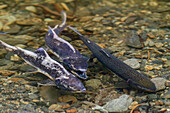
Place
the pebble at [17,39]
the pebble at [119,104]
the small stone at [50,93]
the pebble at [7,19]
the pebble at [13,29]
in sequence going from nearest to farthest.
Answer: the pebble at [119,104] < the small stone at [50,93] < the pebble at [17,39] < the pebble at [13,29] < the pebble at [7,19]

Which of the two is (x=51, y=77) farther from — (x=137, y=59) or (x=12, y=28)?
(x=12, y=28)

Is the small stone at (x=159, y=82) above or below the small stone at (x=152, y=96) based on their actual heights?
above

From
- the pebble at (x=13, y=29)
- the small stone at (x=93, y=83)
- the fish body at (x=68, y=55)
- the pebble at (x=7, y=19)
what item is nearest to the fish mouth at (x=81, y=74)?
the fish body at (x=68, y=55)

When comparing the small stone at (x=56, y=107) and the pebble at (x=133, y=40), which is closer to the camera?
the small stone at (x=56, y=107)

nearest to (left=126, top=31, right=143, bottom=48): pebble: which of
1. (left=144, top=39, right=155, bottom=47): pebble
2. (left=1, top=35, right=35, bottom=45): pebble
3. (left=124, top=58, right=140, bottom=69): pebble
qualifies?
(left=144, top=39, right=155, bottom=47): pebble

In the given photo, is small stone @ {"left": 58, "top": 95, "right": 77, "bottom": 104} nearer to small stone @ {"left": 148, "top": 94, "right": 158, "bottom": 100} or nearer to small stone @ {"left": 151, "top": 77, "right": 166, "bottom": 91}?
small stone @ {"left": 148, "top": 94, "right": 158, "bottom": 100}

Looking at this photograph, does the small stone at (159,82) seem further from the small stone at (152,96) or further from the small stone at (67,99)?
the small stone at (67,99)

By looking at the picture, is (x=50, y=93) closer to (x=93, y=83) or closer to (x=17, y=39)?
(x=93, y=83)
